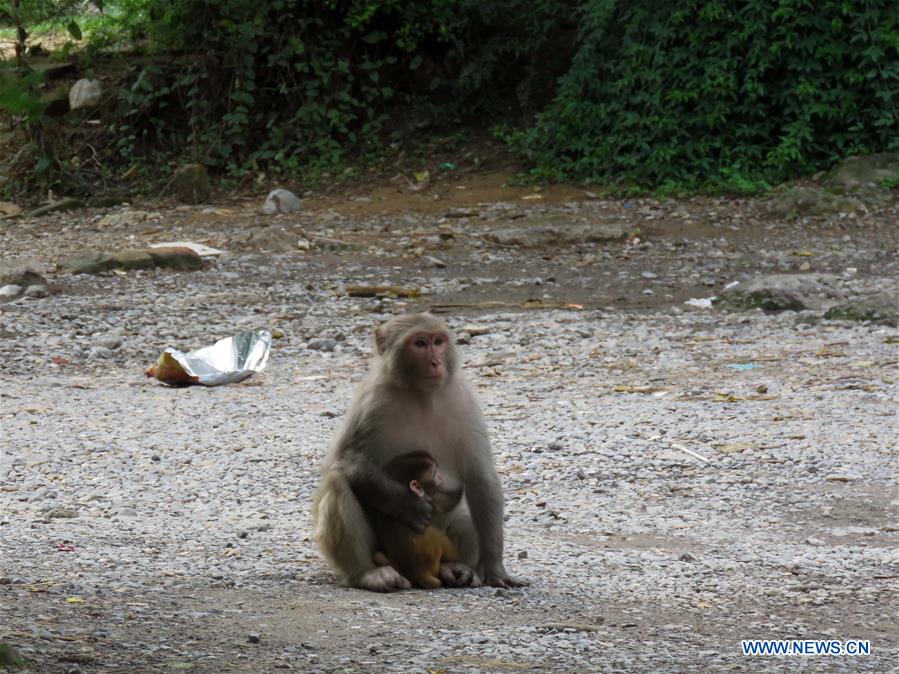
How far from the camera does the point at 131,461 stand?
7.45 metres

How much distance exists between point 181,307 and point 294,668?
8.39 meters

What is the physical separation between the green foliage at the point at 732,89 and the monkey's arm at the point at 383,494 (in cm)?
1189

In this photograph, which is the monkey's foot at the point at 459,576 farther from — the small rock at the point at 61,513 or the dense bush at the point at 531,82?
the dense bush at the point at 531,82

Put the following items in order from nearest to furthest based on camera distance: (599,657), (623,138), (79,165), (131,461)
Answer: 1. (599,657)
2. (131,461)
3. (623,138)
4. (79,165)

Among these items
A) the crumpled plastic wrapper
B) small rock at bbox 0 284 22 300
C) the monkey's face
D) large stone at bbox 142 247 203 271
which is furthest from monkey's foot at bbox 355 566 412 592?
large stone at bbox 142 247 203 271

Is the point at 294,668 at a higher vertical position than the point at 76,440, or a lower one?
higher

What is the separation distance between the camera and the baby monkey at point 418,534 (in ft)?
16.1

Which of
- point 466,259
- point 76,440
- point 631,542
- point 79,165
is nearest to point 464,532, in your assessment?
point 631,542

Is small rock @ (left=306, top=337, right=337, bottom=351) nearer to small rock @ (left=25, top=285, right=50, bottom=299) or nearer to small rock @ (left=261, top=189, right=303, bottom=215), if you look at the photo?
small rock @ (left=25, top=285, right=50, bottom=299)

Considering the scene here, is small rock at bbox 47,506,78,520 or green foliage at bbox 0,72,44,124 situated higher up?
green foliage at bbox 0,72,44,124

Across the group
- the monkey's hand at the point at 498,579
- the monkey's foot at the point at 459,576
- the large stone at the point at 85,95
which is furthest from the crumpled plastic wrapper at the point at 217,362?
the large stone at the point at 85,95

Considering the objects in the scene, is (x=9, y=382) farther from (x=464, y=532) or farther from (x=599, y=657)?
(x=599, y=657)

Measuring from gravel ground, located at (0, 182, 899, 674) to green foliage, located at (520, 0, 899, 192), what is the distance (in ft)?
6.05

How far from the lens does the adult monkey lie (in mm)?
4871
